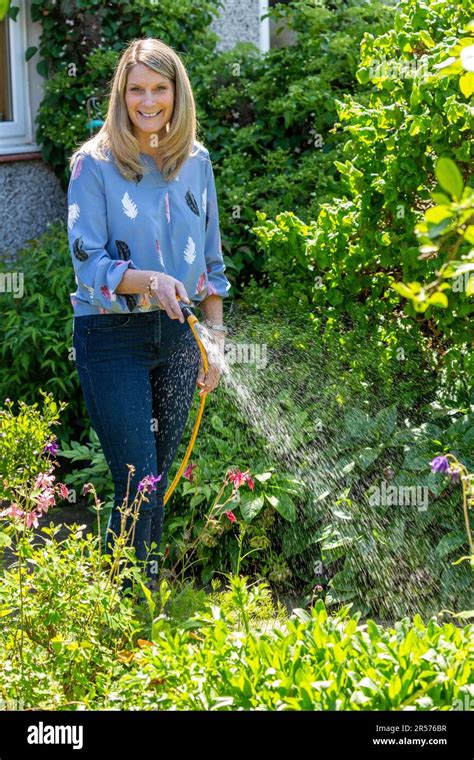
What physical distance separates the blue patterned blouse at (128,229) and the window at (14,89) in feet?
11.7

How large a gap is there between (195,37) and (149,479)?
4.28 m

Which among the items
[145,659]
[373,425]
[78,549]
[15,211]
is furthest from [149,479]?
[15,211]

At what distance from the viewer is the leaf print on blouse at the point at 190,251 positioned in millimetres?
3493

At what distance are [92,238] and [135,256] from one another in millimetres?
150

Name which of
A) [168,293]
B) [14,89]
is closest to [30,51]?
[14,89]

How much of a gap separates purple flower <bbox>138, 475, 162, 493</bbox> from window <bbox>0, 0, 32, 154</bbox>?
3.96 m

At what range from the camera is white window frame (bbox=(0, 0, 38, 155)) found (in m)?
6.81

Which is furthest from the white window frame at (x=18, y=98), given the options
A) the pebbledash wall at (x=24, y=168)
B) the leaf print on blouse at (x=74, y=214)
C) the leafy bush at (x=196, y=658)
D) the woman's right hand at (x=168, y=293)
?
the leafy bush at (x=196, y=658)

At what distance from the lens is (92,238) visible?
3312 millimetres
